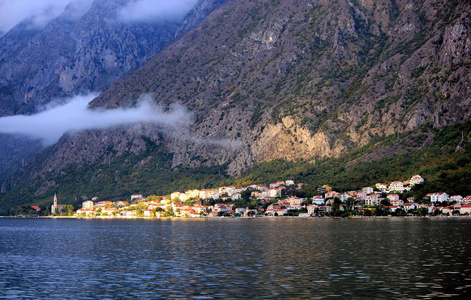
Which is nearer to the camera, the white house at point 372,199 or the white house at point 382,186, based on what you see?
the white house at point 372,199

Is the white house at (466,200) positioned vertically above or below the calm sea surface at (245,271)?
above

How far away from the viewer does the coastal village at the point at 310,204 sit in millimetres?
134538

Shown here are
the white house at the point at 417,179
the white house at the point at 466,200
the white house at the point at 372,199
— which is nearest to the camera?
the white house at the point at 466,200

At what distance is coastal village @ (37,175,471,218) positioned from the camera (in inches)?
5297

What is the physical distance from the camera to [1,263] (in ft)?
148

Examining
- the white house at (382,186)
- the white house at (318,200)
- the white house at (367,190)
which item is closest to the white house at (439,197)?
the white house at (382,186)

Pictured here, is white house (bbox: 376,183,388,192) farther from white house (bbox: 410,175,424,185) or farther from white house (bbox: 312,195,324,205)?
white house (bbox: 312,195,324,205)

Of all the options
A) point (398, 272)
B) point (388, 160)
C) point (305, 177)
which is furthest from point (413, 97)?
point (398, 272)

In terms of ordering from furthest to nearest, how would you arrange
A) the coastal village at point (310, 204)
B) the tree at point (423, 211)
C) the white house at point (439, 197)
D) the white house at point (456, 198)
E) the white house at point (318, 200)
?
the white house at point (318, 200) → the coastal village at point (310, 204) → the white house at point (439, 197) → the tree at point (423, 211) → the white house at point (456, 198)

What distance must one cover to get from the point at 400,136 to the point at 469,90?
25116 mm

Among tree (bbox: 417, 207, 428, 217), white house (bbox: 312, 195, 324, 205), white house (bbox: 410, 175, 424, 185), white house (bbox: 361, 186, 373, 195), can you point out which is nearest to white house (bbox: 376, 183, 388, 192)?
white house (bbox: 361, 186, 373, 195)

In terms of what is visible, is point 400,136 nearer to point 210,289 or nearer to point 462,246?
point 462,246

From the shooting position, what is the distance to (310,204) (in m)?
162

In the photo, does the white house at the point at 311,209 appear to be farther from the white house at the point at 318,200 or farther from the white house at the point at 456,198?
the white house at the point at 456,198
